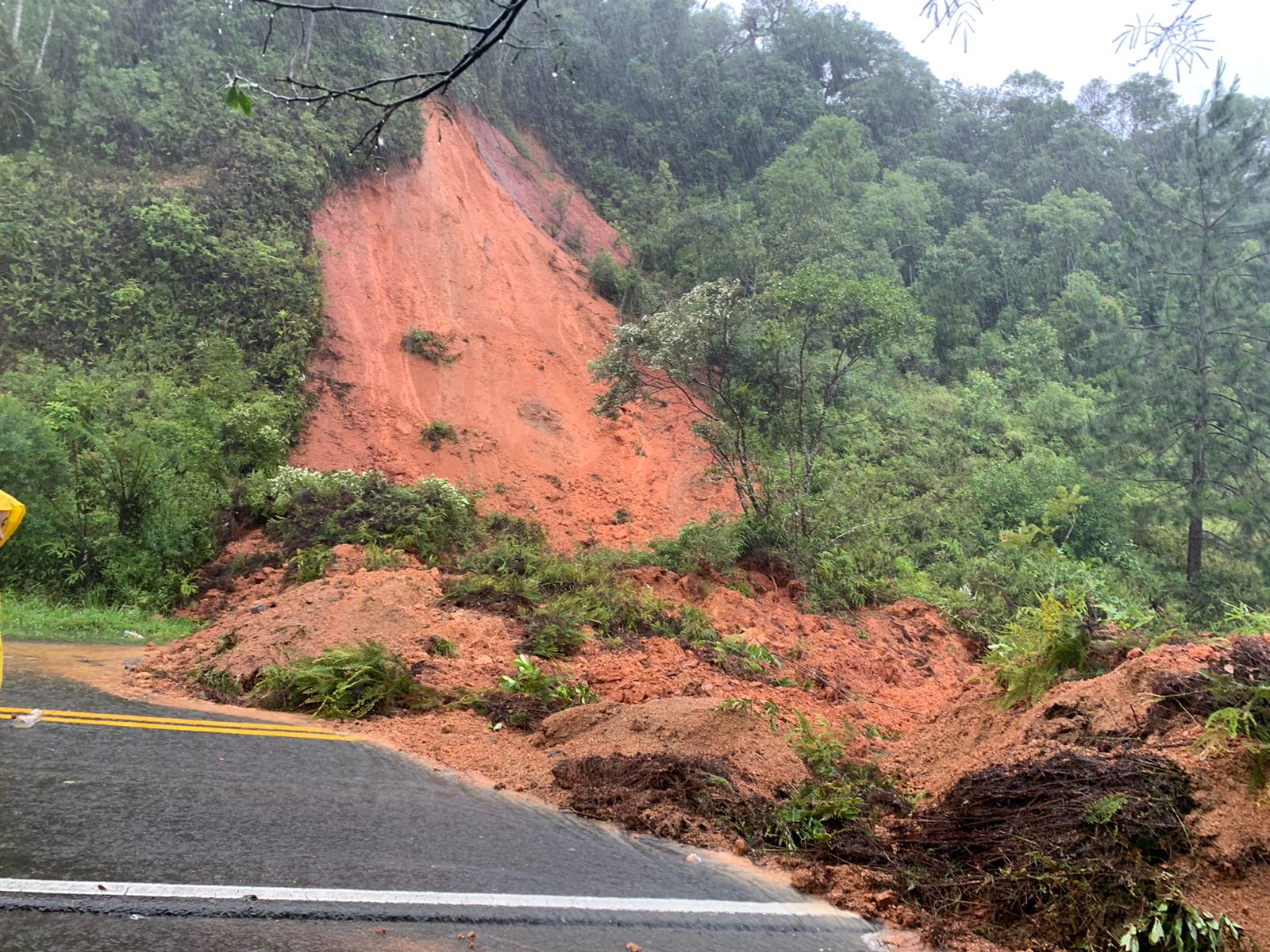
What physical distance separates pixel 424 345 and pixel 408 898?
1778cm

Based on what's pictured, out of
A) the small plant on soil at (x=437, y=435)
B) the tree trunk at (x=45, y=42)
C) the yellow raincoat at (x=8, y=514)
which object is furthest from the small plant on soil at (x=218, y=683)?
the tree trunk at (x=45, y=42)

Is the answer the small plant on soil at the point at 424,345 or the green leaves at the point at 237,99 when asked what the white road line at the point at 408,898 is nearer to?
the green leaves at the point at 237,99

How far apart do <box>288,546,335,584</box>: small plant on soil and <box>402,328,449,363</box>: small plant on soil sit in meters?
9.65

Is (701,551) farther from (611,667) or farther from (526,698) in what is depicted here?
(526,698)

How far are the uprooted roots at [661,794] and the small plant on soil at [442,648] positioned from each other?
254 cm

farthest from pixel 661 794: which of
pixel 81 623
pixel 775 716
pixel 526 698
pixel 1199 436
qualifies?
pixel 1199 436

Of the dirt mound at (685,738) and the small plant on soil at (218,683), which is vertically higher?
the dirt mound at (685,738)

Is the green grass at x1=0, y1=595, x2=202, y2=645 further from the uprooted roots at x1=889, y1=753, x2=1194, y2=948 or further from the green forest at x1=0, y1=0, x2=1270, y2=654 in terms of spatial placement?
the uprooted roots at x1=889, y1=753, x2=1194, y2=948

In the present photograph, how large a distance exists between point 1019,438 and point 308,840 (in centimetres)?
2231

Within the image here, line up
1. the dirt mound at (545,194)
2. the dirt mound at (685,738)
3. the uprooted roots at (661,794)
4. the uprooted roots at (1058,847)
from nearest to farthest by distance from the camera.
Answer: the uprooted roots at (1058,847) < the uprooted roots at (661,794) < the dirt mound at (685,738) < the dirt mound at (545,194)

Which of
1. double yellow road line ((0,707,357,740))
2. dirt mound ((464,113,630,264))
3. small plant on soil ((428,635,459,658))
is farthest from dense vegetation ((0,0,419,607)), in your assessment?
double yellow road line ((0,707,357,740))

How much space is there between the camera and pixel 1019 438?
75.2ft

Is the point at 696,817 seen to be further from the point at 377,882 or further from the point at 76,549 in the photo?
the point at 76,549

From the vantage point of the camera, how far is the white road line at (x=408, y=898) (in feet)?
12.0
